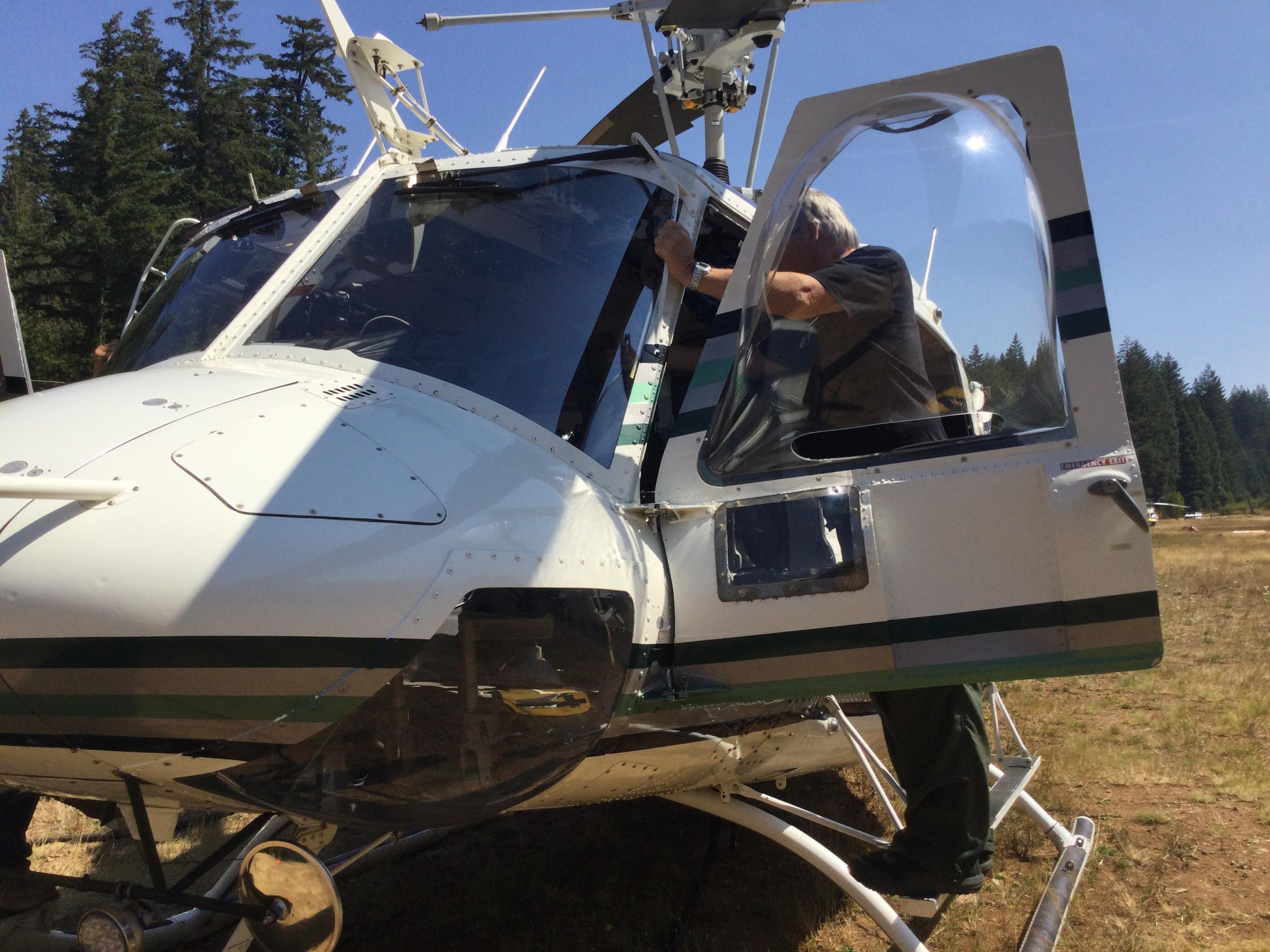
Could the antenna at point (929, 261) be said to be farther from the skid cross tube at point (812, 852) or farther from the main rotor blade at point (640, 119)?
the main rotor blade at point (640, 119)

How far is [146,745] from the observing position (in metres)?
1.94

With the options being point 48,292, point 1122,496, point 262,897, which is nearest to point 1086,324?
point 1122,496

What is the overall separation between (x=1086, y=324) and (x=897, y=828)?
1.67 meters

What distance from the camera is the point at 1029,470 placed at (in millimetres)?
2293

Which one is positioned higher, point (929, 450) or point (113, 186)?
point (113, 186)

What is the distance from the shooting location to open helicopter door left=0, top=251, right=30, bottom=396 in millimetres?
2941

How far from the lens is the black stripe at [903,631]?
220 centimetres

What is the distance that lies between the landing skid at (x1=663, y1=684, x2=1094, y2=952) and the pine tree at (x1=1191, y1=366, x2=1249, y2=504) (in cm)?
7650

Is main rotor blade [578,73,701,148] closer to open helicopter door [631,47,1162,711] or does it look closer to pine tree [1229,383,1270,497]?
open helicopter door [631,47,1162,711]

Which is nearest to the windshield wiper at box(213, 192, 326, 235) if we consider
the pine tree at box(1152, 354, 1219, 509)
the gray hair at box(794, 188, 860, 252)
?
the gray hair at box(794, 188, 860, 252)

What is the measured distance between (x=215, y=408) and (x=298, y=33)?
34.9 m

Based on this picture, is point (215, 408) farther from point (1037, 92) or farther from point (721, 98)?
point (721, 98)

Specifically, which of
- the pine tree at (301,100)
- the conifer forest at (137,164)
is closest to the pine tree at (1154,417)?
the conifer forest at (137,164)

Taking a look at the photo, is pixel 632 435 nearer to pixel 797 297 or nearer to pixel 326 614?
pixel 797 297
